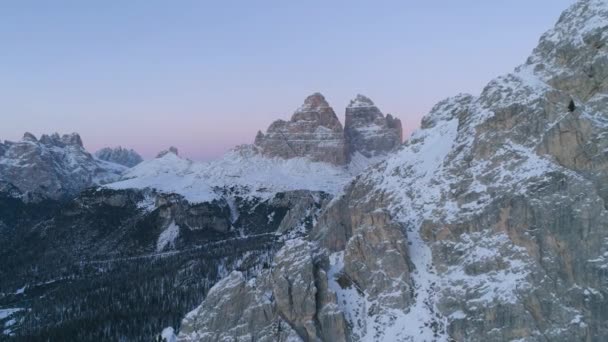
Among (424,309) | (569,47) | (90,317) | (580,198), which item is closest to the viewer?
(580,198)

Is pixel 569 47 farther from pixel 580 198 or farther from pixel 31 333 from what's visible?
pixel 31 333

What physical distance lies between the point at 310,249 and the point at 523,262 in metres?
44.0

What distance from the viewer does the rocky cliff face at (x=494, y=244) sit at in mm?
99312

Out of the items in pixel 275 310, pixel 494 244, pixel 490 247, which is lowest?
pixel 275 310

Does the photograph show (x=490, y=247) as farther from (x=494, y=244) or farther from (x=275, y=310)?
(x=275, y=310)

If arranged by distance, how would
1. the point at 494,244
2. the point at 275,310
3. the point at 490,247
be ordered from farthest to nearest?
the point at 275,310
the point at 490,247
the point at 494,244

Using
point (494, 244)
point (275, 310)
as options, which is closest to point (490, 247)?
point (494, 244)

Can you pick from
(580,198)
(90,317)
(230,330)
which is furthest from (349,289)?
(90,317)

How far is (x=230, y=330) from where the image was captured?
11181cm

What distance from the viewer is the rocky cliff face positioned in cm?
9931

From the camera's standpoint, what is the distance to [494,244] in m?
109

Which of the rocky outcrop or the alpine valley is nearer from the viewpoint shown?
the alpine valley

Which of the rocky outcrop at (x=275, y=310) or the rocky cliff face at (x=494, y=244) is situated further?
the rocky outcrop at (x=275, y=310)

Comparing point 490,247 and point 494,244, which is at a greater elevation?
point 494,244
